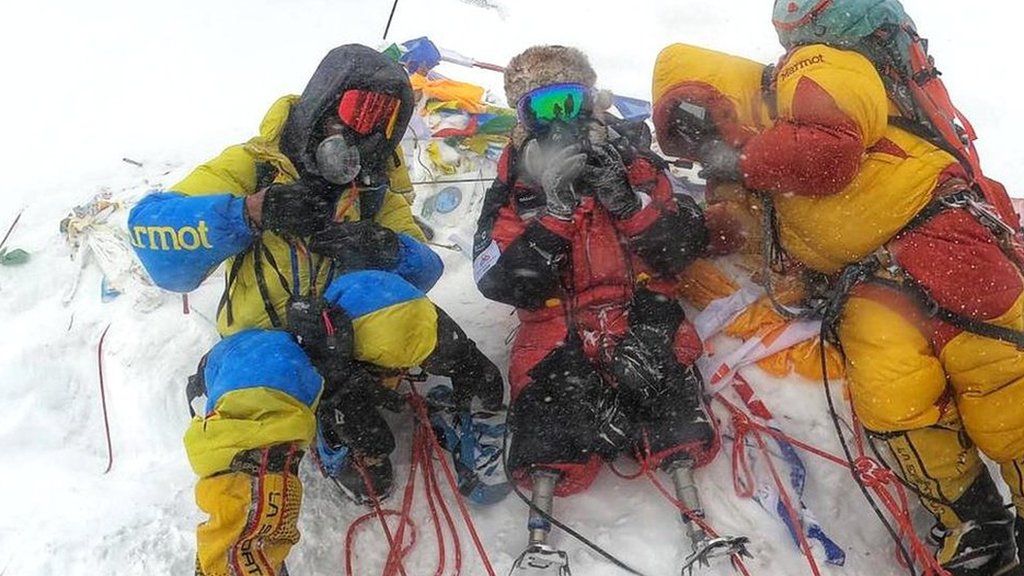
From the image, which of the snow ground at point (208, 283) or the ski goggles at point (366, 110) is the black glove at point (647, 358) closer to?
the snow ground at point (208, 283)

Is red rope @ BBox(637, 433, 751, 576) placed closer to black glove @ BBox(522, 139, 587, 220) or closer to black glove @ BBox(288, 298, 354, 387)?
black glove @ BBox(522, 139, 587, 220)

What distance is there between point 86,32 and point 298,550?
5.63 metres

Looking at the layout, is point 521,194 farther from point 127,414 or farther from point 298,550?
point 127,414

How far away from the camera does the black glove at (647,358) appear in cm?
255

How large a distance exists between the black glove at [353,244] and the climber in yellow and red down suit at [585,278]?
1.32 feet

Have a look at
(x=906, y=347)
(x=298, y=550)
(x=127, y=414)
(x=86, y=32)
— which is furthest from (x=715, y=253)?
(x=86, y=32)

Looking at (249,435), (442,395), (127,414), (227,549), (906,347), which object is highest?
(906,347)

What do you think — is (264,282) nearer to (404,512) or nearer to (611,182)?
(404,512)

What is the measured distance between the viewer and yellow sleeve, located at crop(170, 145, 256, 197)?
239cm

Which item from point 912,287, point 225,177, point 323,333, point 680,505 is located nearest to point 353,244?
point 323,333

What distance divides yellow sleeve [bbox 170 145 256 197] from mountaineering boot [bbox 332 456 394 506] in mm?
923

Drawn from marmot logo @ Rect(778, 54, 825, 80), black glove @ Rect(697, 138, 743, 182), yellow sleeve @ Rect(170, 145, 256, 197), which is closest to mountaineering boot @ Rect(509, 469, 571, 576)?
Answer: black glove @ Rect(697, 138, 743, 182)

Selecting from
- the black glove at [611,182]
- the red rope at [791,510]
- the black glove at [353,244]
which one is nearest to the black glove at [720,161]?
the black glove at [611,182]

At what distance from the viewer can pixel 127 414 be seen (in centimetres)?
297
